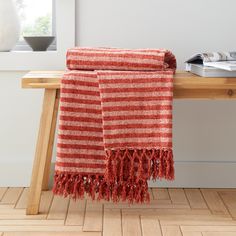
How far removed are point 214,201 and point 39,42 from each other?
104 centimetres

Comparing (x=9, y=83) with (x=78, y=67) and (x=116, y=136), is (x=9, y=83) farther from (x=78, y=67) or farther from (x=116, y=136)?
(x=116, y=136)

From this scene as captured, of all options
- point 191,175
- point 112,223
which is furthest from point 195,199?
point 112,223

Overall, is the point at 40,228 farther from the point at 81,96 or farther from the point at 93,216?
the point at 81,96

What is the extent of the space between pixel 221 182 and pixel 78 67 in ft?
2.95

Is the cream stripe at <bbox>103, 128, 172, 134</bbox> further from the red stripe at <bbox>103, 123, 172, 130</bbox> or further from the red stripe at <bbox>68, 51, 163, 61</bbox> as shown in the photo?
the red stripe at <bbox>68, 51, 163, 61</bbox>

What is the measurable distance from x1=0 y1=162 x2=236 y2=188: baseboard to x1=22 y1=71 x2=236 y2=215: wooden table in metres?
0.42

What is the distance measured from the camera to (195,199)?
2.48 meters

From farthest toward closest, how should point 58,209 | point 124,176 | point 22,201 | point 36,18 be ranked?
1. point 36,18
2. point 22,201
3. point 58,209
4. point 124,176

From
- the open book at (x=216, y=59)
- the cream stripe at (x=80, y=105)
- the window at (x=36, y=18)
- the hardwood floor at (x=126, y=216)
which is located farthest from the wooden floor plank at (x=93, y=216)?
the window at (x=36, y=18)

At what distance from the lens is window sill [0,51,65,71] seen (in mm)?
2561

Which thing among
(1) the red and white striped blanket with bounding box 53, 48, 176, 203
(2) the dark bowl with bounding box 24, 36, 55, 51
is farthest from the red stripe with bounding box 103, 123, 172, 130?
(2) the dark bowl with bounding box 24, 36, 55, 51

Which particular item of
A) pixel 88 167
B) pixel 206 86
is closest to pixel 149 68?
pixel 206 86

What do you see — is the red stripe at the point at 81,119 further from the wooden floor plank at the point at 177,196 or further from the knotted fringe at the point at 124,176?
the wooden floor plank at the point at 177,196

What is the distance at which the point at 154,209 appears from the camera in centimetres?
233
